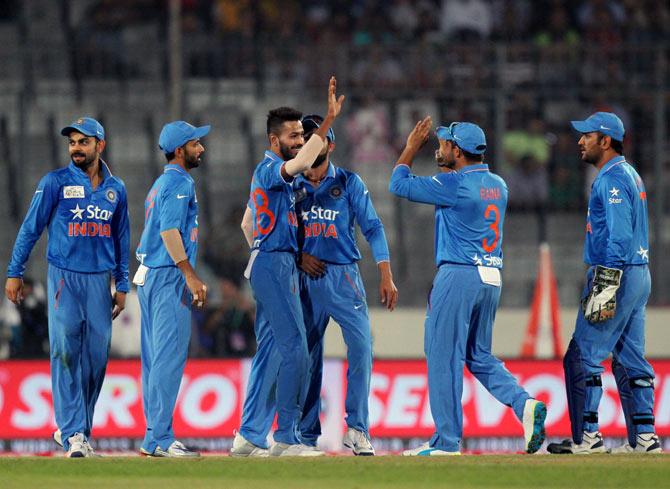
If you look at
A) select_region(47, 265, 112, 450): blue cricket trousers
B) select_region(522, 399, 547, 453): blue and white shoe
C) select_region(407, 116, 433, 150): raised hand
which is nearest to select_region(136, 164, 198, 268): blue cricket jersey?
select_region(47, 265, 112, 450): blue cricket trousers

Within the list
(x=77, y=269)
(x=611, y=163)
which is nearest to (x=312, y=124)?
(x=77, y=269)

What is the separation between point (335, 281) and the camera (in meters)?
11.0

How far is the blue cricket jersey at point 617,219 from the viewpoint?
10.6 m

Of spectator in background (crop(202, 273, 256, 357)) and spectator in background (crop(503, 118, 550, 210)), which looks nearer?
spectator in background (crop(202, 273, 256, 357))

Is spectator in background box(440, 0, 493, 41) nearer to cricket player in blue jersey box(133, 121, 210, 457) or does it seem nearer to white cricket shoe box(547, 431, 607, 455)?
cricket player in blue jersey box(133, 121, 210, 457)

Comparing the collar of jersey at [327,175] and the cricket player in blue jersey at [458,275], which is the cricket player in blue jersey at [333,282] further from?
the cricket player in blue jersey at [458,275]

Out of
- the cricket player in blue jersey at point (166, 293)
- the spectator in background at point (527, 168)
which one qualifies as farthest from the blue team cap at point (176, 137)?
the spectator in background at point (527, 168)

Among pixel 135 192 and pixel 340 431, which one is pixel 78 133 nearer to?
pixel 340 431

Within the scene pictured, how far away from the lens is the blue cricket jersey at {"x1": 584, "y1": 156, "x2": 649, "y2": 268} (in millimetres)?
10617

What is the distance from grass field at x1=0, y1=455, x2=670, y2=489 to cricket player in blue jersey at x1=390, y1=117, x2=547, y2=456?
66 cm

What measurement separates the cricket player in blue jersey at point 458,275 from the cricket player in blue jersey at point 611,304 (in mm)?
457

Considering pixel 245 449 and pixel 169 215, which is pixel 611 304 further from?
pixel 169 215

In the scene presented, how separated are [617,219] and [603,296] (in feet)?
1.72

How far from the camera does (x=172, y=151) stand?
10.9 metres
